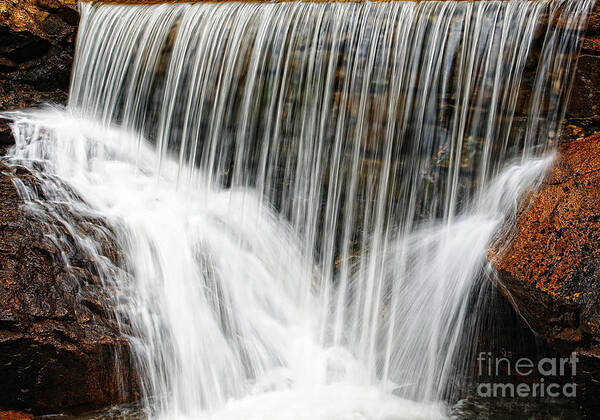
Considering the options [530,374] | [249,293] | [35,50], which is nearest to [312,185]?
[249,293]

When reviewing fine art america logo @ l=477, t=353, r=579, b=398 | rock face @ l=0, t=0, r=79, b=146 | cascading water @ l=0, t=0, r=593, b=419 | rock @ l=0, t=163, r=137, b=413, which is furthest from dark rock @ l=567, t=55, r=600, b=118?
rock face @ l=0, t=0, r=79, b=146

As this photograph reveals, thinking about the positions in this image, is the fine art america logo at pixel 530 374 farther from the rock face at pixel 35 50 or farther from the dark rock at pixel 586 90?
the rock face at pixel 35 50

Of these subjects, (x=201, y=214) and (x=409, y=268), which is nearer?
(x=409, y=268)

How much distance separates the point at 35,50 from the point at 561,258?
7164 mm

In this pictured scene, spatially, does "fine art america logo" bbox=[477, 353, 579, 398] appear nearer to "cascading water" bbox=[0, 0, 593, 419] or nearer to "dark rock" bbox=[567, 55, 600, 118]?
"cascading water" bbox=[0, 0, 593, 419]

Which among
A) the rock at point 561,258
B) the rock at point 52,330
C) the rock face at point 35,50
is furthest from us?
the rock face at point 35,50

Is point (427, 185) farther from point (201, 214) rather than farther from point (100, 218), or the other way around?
point (100, 218)

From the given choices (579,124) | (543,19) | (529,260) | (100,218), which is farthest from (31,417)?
(543,19)

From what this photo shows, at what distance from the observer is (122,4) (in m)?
8.17

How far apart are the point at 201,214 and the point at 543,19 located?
4007 mm

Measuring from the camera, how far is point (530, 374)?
175 inches

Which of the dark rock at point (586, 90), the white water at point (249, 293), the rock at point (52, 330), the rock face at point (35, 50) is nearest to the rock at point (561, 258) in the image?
the white water at point (249, 293)

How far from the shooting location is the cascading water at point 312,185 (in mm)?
5031

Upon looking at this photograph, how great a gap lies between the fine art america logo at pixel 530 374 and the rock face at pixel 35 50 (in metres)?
6.44
